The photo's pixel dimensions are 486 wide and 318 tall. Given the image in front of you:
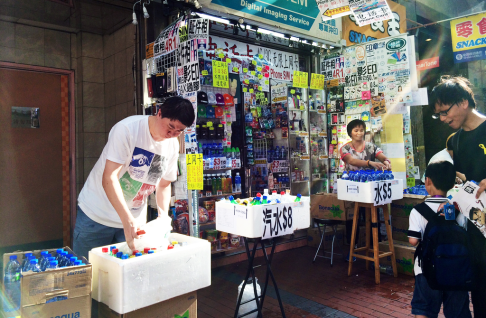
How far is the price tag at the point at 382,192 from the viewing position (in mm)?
4330

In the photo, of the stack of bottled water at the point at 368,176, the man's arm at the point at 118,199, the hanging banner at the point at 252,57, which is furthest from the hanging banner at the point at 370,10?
the man's arm at the point at 118,199

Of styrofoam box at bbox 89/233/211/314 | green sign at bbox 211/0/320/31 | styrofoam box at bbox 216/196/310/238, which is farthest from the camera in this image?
green sign at bbox 211/0/320/31

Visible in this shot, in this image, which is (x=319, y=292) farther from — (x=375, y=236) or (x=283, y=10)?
(x=283, y=10)

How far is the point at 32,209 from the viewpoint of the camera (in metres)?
5.27

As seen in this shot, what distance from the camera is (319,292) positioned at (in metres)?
4.00

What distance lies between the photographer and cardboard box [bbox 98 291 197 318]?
6.33 ft

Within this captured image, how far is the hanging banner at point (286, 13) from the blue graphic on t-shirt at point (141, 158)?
2.55 m

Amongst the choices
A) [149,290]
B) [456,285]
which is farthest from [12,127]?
[456,285]

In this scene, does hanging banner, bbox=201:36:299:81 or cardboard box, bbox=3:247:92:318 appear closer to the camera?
cardboard box, bbox=3:247:92:318

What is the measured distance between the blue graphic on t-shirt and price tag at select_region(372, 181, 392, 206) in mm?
2948

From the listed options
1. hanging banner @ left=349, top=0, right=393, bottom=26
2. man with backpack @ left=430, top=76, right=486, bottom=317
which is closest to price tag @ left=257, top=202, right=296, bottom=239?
man with backpack @ left=430, top=76, right=486, bottom=317

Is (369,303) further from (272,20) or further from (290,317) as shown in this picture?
(272,20)

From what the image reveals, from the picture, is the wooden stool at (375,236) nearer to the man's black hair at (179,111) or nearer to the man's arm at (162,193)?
the man's arm at (162,193)

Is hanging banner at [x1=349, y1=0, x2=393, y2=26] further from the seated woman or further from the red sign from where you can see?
the red sign
